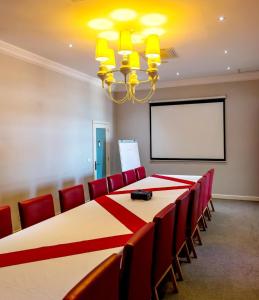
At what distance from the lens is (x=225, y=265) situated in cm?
321

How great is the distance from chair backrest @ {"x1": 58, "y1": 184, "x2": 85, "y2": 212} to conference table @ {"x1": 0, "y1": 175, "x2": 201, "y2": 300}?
0.26m

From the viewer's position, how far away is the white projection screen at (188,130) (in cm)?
655

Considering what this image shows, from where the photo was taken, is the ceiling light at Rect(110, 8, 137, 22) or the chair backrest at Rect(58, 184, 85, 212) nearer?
the ceiling light at Rect(110, 8, 137, 22)

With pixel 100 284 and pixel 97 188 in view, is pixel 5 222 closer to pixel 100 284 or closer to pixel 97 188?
pixel 100 284

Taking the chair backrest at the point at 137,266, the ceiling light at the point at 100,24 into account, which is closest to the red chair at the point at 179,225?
the chair backrest at the point at 137,266

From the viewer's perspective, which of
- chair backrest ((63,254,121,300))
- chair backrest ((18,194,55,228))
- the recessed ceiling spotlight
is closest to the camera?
chair backrest ((63,254,121,300))

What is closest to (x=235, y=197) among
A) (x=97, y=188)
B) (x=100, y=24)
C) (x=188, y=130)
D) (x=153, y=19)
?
(x=188, y=130)

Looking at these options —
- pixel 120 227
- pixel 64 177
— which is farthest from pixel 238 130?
pixel 120 227

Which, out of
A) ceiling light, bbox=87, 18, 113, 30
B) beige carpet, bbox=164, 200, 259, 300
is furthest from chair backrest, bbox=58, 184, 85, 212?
ceiling light, bbox=87, 18, 113, 30

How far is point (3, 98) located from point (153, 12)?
2468mm

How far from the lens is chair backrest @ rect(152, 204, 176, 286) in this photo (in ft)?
6.91

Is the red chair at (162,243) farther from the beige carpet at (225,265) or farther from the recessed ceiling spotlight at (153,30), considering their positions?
the recessed ceiling spotlight at (153,30)

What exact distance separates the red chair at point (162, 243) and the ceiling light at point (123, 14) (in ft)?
6.84

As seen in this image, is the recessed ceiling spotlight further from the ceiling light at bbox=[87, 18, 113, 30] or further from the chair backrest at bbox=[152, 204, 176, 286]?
the chair backrest at bbox=[152, 204, 176, 286]
